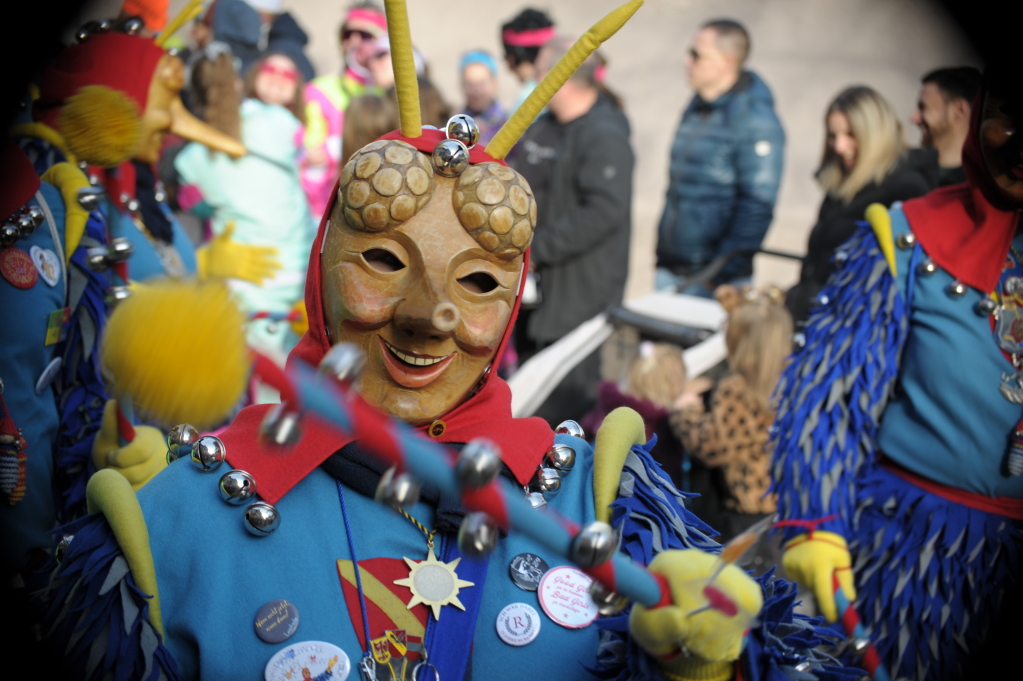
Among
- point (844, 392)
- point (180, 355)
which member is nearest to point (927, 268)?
point (844, 392)

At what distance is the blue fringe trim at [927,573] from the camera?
2400mm

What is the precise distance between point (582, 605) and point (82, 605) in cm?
86

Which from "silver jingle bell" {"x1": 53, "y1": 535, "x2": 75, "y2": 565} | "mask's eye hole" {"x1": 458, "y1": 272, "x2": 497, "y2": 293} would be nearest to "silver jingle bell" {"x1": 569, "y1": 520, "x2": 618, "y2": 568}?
"mask's eye hole" {"x1": 458, "y1": 272, "x2": 497, "y2": 293}

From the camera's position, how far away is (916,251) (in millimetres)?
2535

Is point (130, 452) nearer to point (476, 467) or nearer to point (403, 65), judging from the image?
point (403, 65)

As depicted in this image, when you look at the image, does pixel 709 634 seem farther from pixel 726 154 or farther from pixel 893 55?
pixel 893 55

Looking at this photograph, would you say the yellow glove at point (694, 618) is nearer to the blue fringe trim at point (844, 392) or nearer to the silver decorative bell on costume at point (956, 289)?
the blue fringe trim at point (844, 392)

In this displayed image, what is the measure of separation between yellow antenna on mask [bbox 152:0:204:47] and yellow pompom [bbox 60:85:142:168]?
0.48 meters

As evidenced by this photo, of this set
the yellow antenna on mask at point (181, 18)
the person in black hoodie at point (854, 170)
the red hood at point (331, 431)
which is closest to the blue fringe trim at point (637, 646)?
the red hood at point (331, 431)

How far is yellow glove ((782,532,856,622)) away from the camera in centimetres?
237

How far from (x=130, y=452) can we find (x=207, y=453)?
0.74 meters

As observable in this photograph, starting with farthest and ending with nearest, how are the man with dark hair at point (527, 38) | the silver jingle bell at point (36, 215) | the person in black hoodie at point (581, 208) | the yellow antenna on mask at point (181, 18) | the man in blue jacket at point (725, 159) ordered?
1. the man with dark hair at point (527, 38)
2. the man in blue jacket at point (725, 159)
3. the person in black hoodie at point (581, 208)
4. the yellow antenna on mask at point (181, 18)
5. the silver jingle bell at point (36, 215)

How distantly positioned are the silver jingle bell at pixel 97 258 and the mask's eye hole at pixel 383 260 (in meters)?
1.32

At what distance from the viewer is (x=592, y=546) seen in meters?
1.13
